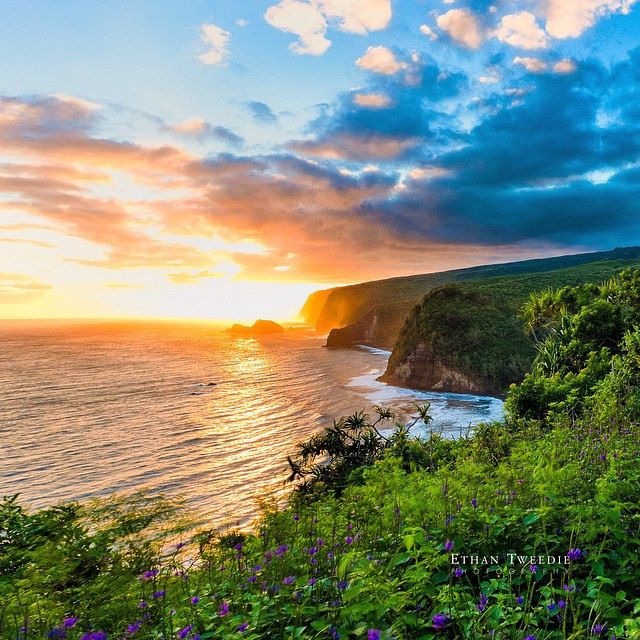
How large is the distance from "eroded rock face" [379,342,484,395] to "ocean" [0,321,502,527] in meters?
2.47

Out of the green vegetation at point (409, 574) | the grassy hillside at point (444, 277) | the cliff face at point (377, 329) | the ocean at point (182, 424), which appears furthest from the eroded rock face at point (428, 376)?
the grassy hillside at point (444, 277)

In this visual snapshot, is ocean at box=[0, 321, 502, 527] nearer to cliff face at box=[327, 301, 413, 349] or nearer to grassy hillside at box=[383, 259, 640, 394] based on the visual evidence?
grassy hillside at box=[383, 259, 640, 394]

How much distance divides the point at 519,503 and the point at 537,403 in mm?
14445

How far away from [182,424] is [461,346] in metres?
36.6

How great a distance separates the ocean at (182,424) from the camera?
979 inches

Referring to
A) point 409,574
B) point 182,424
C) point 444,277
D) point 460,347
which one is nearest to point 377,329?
point 460,347

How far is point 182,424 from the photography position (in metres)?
39.1

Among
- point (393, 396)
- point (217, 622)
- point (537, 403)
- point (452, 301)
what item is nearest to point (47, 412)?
point (393, 396)

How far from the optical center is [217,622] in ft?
9.82

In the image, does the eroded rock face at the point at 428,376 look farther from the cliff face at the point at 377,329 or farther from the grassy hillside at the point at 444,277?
the grassy hillside at the point at 444,277

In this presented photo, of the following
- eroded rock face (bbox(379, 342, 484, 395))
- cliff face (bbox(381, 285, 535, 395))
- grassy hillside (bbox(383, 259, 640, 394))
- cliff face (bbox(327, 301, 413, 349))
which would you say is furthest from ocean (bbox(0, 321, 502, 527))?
cliff face (bbox(327, 301, 413, 349))

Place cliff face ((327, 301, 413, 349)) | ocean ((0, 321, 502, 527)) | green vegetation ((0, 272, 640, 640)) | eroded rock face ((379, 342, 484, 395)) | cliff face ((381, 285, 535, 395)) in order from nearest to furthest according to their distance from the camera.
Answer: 1. green vegetation ((0, 272, 640, 640))
2. ocean ((0, 321, 502, 527))
3. eroded rock face ((379, 342, 484, 395))
4. cliff face ((381, 285, 535, 395))
5. cliff face ((327, 301, 413, 349))

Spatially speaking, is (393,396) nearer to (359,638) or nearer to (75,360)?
(359,638)

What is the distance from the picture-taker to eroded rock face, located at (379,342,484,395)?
50.5 meters
